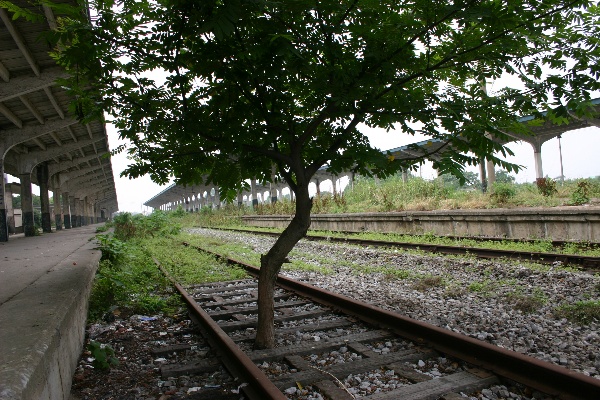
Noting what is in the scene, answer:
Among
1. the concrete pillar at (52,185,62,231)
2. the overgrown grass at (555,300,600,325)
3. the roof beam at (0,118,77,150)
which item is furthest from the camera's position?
the concrete pillar at (52,185,62,231)

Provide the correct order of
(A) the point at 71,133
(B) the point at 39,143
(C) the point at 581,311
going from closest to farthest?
(C) the point at 581,311 → (A) the point at 71,133 → (B) the point at 39,143

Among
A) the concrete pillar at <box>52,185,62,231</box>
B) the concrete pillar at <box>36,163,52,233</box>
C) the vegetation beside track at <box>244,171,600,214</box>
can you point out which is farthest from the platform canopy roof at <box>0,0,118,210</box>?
Result: the vegetation beside track at <box>244,171,600,214</box>

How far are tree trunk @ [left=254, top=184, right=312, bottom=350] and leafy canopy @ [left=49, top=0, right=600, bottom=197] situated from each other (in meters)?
0.34

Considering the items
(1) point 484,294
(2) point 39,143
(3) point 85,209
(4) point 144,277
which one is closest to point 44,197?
(2) point 39,143

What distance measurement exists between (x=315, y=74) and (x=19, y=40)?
11972 mm

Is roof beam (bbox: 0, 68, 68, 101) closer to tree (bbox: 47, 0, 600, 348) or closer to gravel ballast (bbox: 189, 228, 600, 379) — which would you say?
gravel ballast (bbox: 189, 228, 600, 379)

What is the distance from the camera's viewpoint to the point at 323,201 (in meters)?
24.7

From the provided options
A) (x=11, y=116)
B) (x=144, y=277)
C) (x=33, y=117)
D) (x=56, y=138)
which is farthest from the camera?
(x=56, y=138)

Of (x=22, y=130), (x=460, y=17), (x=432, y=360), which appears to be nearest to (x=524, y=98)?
(x=460, y=17)

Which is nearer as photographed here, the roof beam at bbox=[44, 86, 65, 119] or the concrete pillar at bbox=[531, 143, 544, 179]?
the roof beam at bbox=[44, 86, 65, 119]

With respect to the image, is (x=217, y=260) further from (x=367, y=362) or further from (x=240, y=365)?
(x=367, y=362)

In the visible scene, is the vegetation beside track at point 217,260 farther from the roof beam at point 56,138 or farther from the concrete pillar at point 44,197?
the concrete pillar at point 44,197

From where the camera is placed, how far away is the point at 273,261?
4230 mm

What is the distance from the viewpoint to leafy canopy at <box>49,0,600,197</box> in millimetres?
2920
